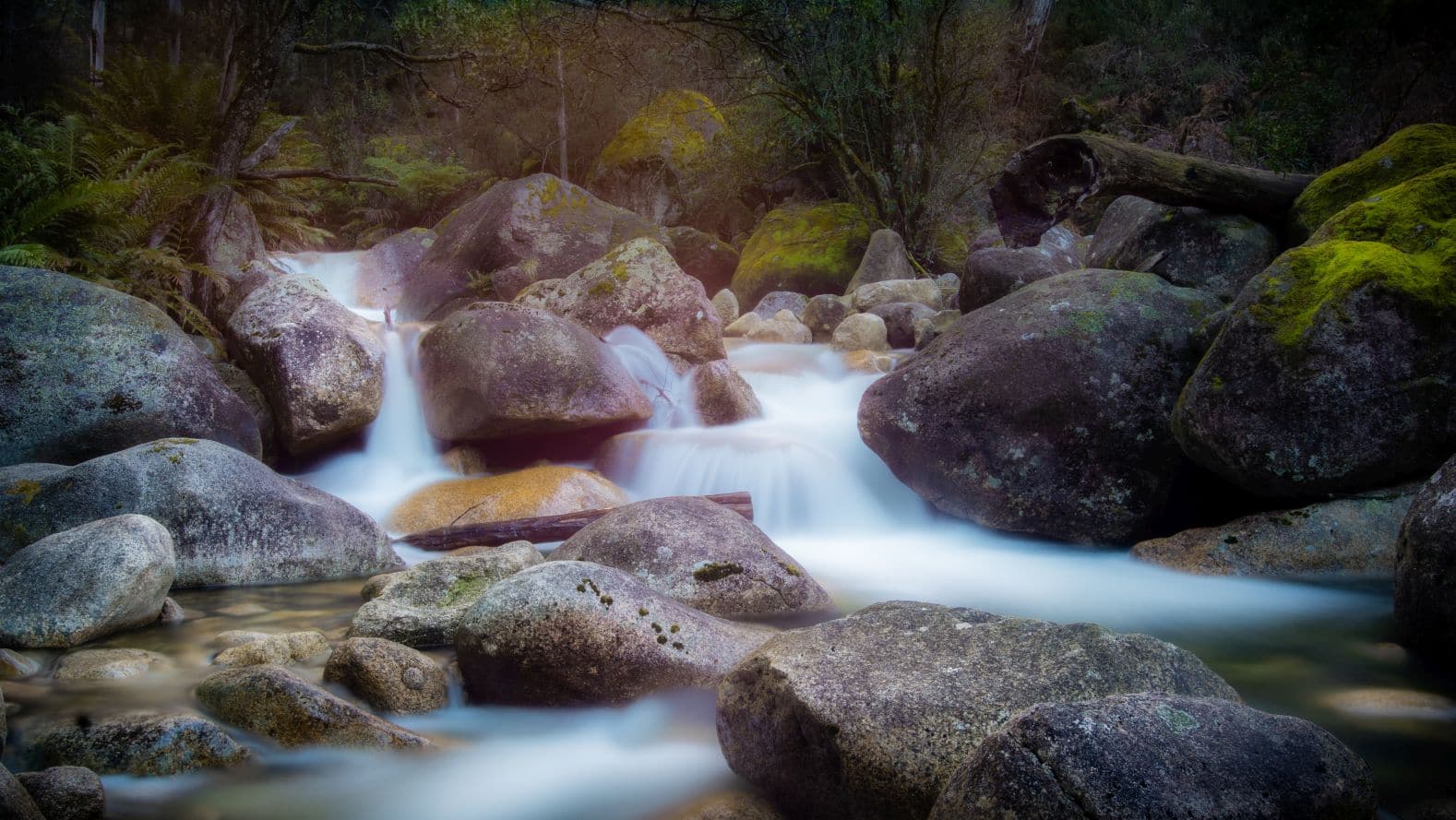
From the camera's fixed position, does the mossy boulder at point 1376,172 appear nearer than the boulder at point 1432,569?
No

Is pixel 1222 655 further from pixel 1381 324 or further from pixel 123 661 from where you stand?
pixel 123 661

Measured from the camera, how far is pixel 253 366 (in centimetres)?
772

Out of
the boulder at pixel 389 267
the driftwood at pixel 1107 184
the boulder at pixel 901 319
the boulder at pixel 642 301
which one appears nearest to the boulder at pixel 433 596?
the driftwood at pixel 1107 184

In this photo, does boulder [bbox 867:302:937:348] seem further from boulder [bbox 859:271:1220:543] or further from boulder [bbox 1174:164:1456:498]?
boulder [bbox 1174:164:1456:498]

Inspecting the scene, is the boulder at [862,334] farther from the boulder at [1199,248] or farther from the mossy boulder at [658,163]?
the mossy boulder at [658,163]

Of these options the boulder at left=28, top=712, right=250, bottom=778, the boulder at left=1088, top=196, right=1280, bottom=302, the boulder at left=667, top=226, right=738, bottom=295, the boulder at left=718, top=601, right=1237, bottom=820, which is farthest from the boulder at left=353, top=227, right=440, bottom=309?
the boulder at left=718, top=601, right=1237, bottom=820

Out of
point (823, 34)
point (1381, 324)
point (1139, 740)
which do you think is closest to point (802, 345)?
point (823, 34)

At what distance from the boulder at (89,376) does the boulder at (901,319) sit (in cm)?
934

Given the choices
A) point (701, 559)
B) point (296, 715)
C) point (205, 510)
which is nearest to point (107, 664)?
point (296, 715)

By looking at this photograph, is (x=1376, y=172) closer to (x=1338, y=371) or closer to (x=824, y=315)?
(x=1338, y=371)

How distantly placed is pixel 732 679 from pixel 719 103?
1682cm

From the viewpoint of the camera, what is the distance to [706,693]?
3.83m

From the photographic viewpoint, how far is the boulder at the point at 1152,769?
77.6 inches

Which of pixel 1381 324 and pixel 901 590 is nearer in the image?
pixel 1381 324
